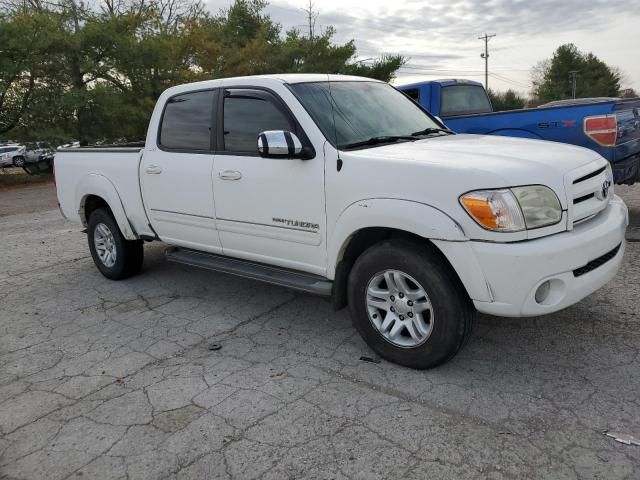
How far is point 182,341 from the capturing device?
4.12 meters

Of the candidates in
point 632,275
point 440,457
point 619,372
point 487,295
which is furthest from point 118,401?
point 632,275

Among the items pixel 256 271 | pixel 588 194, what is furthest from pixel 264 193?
pixel 588 194

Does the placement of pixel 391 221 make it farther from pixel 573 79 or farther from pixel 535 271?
pixel 573 79

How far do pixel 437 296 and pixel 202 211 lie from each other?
224 cm

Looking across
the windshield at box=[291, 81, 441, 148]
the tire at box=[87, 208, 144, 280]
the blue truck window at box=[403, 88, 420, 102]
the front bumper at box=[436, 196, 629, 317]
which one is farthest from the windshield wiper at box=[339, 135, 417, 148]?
the blue truck window at box=[403, 88, 420, 102]

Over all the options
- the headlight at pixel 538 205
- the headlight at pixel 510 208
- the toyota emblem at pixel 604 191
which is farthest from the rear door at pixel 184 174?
the toyota emblem at pixel 604 191

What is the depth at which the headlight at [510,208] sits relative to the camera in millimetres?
2883

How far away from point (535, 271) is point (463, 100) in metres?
6.98

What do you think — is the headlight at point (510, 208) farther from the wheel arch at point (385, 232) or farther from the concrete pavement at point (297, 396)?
the concrete pavement at point (297, 396)

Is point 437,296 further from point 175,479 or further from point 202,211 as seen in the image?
point 202,211

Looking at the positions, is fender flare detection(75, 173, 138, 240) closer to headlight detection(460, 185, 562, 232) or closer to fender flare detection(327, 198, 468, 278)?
fender flare detection(327, 198, 468, 278)

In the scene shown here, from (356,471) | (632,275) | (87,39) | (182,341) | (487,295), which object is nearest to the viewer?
(356,471)

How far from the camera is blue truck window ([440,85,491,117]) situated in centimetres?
886

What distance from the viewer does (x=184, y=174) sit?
4.58 m
